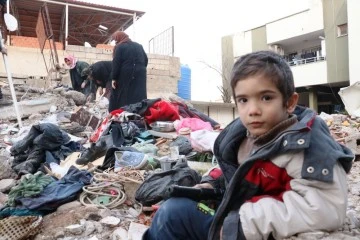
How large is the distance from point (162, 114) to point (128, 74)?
3.69 feet

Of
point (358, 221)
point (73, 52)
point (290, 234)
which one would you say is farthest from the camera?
point (73, 52)

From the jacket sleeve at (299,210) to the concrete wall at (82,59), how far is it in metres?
9.81

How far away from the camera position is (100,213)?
8.29ft

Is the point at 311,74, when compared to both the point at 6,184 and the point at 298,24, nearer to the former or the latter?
the point at 298,24

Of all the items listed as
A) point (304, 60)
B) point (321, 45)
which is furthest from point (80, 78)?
point (321, 45)

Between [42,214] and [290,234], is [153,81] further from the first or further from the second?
[290,234]

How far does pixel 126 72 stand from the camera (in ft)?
18.2

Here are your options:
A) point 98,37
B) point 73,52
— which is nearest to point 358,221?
point 73,52

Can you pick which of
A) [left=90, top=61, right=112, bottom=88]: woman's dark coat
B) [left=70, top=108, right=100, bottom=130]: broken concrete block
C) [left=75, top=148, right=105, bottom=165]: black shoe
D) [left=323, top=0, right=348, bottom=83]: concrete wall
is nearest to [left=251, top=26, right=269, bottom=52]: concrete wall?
[left=323, top=0, right=348, bottom=83]: concrete wall

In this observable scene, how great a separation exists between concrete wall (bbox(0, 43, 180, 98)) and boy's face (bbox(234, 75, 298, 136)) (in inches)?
379

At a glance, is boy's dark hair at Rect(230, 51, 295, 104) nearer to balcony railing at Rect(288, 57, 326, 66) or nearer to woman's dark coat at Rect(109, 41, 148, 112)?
woman's dark coat at Rect(109, 41, 148, 112)

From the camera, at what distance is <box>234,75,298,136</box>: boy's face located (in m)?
1.24

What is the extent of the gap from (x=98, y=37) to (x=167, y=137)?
13.1 m

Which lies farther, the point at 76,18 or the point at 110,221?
the point at 76,18
